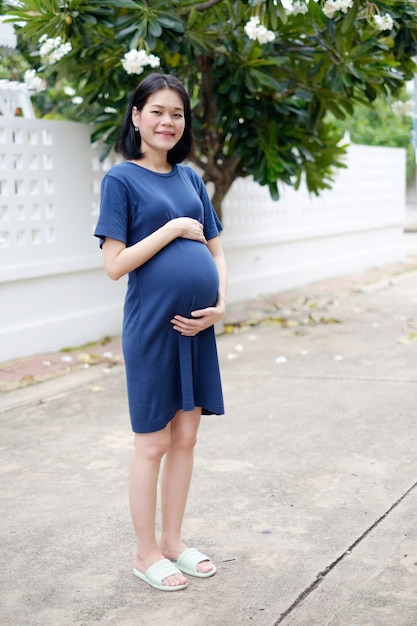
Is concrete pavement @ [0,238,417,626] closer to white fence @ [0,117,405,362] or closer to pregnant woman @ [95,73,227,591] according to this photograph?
pregnant woman @ [95,73,227,591]

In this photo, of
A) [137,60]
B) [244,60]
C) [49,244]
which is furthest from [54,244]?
[244,60]

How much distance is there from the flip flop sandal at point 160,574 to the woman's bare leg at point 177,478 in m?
0.11

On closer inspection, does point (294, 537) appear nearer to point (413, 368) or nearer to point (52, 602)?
point (52, 602)

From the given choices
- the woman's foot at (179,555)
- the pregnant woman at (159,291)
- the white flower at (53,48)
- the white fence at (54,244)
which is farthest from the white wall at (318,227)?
the woman's foot at (179,555)

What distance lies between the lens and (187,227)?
9.98 feet

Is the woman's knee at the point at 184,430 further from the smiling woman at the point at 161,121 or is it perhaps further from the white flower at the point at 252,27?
the white flower at the point at 252,27

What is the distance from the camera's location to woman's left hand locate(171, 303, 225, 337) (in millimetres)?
3039

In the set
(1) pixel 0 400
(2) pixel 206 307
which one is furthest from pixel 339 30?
(2) pixel 206 307

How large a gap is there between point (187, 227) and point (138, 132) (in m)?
0.39

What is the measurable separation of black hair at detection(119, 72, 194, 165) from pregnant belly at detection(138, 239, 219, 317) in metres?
0.34

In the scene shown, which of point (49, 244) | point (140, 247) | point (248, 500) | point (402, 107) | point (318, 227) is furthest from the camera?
point (318, 227)

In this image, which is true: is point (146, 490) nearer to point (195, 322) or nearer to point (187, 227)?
point (195, 322)

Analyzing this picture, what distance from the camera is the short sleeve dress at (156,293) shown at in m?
3.02

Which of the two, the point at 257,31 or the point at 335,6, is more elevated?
the point at 335,6
